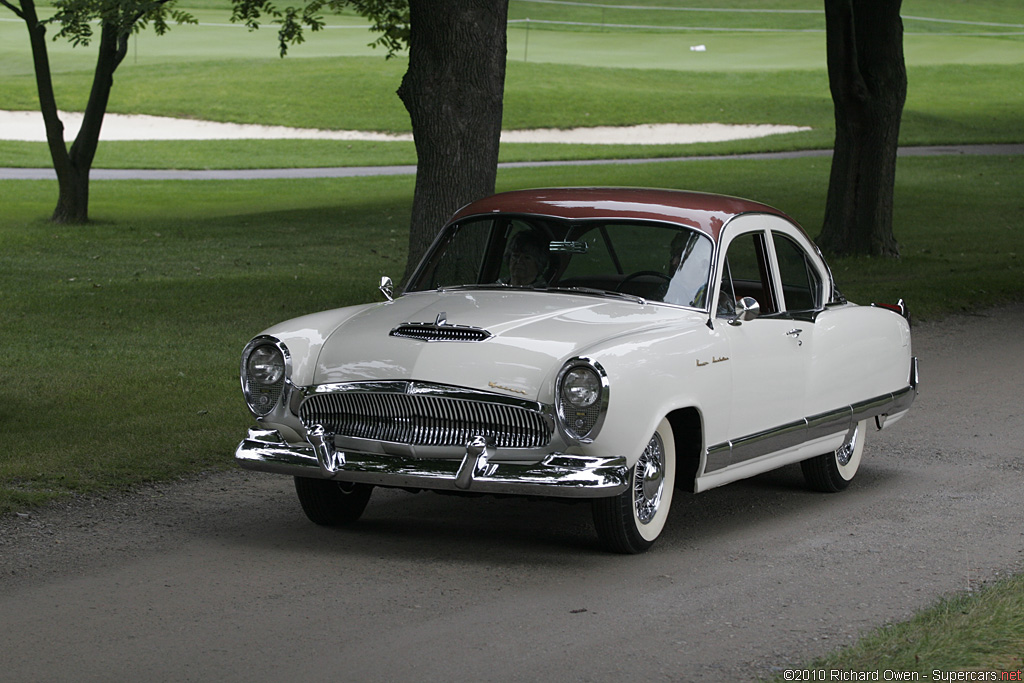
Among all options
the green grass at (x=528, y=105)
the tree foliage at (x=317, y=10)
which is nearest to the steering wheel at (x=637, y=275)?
the tree foliage at (x=317, y=10)

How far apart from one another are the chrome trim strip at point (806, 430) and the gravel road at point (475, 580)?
0.37 metres

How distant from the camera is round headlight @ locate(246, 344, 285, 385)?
6.24 metres

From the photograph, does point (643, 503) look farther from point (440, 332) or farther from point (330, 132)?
point (330, 132)

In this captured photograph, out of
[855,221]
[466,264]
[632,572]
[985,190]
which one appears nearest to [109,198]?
[855,221]

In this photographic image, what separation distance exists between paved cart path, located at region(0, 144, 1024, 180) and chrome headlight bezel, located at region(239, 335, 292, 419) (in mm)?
27296

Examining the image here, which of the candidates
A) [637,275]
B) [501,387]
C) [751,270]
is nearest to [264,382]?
[501,387]

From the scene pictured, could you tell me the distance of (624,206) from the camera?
6965mm

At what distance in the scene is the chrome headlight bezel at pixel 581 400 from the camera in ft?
18.4

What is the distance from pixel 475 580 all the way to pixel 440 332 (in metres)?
1.13

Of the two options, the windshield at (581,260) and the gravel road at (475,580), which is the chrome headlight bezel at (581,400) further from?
the windshield at (581,260)

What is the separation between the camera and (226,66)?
54750mm

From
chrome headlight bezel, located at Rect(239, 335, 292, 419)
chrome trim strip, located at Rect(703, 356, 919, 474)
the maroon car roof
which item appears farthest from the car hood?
chrome trim strip, located at Rect(703, 356, 919, 474)

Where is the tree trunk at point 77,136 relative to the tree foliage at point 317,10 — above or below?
below

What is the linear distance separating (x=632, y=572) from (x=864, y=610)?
99 centimetres
